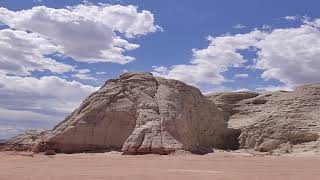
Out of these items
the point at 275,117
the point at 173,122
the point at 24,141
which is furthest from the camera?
the point at 275,117

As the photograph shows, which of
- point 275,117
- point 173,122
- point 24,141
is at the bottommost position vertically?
point 24,141

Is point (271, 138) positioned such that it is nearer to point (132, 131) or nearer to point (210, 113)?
point (210, 113)

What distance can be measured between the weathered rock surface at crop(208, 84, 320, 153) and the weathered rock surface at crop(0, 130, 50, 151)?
1495cm

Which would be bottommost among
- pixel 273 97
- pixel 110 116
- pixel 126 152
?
pixel 126 152

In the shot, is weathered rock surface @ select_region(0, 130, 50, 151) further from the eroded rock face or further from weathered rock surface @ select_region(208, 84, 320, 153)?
weathered rock surface @ select_region(208, 84, 320, 153)

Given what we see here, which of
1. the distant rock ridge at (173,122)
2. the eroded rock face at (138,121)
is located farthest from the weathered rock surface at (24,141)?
the eroded rock face at (138,121)

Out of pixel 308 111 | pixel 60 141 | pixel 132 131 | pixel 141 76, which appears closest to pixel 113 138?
pixel 132 131

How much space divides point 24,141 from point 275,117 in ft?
62.6

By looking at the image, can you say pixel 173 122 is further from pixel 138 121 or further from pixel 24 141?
pixel 24 141

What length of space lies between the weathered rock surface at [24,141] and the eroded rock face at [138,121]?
108 inches

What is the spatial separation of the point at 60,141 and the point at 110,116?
11.7ft

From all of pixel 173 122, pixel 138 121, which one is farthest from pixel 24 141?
pixel 173 122

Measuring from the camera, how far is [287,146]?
3406cm

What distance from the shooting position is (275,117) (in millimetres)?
37250
